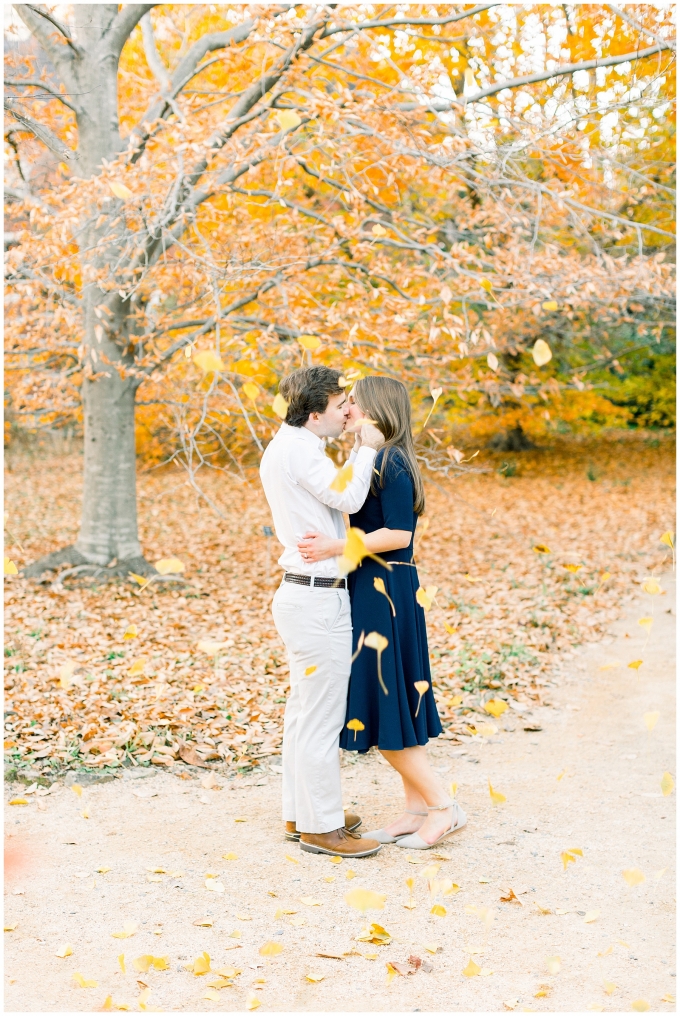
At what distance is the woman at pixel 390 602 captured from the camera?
3.76 meters

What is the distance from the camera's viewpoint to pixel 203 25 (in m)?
11.3

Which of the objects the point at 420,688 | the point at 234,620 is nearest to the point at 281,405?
the point at 420,688

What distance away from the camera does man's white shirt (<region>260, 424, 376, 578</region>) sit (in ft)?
11.9

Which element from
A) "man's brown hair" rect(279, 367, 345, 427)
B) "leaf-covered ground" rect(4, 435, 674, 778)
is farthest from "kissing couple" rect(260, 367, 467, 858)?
"leaf-covered ground" rect(4, 435, 674, 778)

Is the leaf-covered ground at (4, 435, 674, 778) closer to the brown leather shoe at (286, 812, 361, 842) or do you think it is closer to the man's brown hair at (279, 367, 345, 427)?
the brown leather shoe at (286, 812, 361, 842)

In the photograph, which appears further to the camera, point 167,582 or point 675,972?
point 167,582

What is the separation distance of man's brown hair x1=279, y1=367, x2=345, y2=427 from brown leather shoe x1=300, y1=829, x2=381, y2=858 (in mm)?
1758

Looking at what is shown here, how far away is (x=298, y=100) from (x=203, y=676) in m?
5.35

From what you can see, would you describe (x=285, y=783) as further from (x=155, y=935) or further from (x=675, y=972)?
(x=675, y=972)

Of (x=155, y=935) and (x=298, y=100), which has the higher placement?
(x=298, y=100)

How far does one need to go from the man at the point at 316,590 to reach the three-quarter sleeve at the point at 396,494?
11cm

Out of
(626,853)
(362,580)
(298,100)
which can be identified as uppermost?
(298,100)

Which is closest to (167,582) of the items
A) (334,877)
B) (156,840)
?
(156,840)

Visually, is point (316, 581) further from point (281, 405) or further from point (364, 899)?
point (364, 899)
